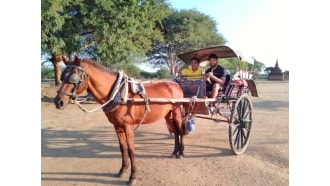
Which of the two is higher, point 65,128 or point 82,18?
point 82,18

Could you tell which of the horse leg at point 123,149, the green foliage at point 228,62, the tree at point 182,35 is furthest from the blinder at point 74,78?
the tree at point 182,35

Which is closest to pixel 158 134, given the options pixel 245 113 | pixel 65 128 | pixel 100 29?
pixel 245 113

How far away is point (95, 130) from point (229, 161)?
3885 millimetres

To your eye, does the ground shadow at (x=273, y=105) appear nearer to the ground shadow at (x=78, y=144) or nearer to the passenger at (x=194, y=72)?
the passenger at (x=194, y=72)

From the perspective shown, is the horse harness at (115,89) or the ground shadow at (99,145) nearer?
the horse harness at (115,89)

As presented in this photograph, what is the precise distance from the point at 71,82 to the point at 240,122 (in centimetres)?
311

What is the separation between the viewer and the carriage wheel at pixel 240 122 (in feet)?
15.0

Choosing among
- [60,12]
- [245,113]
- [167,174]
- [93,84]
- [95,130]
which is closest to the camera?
[93,84]

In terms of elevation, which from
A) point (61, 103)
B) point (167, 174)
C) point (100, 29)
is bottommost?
point (167, 174)

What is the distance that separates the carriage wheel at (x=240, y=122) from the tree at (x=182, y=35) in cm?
1112

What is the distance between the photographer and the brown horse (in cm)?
308

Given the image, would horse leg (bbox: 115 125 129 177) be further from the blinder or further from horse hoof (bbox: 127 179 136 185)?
the blinder

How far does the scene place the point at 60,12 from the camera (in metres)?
9.60
